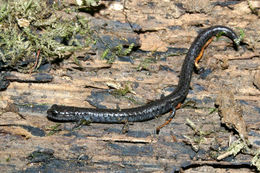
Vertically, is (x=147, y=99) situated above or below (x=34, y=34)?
below

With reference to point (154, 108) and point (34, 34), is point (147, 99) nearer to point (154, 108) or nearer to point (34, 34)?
point (154, 108)

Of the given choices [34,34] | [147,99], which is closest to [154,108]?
[147,99]

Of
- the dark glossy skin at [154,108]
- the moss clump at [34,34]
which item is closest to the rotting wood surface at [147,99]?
the dark glossy skin at [154,108]

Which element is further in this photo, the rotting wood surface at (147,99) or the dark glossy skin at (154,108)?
the dark glossy skin at (154,108)

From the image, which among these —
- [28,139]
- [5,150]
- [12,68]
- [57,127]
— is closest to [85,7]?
[12,68]

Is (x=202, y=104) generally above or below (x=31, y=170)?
above

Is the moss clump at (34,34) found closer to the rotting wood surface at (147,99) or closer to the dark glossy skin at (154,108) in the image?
the rotting wood surface at (147,99)

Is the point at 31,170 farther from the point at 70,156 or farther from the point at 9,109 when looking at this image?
the point at 9,109
